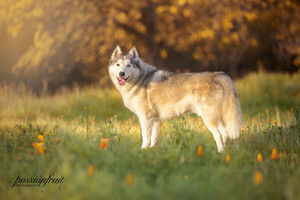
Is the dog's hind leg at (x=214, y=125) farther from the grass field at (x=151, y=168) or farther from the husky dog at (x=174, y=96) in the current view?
the grass field at (x=151, y=168)

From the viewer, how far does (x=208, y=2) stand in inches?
472

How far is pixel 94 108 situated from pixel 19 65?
4.13 meters

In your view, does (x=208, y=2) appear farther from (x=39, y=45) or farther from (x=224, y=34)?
(x=39, y=45)

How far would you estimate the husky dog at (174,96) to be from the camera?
17.1ft

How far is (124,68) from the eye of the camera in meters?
5.47

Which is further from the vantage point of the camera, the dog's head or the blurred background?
the blurred background

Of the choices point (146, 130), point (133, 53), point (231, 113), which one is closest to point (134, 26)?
point (133, 53)

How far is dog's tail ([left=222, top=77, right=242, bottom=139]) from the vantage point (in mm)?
5184

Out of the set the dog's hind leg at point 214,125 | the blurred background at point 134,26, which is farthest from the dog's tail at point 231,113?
the blurred background at point 134,26

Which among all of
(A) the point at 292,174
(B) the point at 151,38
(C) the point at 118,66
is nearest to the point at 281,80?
(B) the point at 151,38

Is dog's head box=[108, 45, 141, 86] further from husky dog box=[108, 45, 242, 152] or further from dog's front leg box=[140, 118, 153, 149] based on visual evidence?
dog's front leg box=[140, 118, 153, 149]

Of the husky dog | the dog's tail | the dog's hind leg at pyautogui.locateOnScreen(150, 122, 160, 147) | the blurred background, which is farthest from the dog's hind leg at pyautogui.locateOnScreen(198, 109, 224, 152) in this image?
the blurred background

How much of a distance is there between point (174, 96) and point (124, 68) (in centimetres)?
104

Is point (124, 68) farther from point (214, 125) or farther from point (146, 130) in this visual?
point (214, 125)
